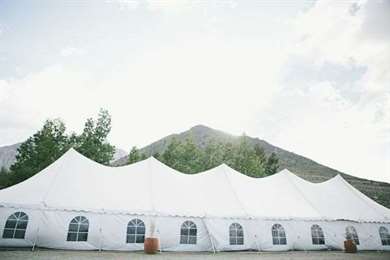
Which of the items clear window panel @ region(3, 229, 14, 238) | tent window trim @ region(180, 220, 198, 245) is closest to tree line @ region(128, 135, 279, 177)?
tent window trim @ region(180, 220, 198, 245)

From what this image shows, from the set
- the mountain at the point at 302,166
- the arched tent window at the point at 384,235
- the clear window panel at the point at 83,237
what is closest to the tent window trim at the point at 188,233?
the clear window panel at the point at 83,237

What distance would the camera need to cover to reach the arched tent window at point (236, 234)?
40.5 feet

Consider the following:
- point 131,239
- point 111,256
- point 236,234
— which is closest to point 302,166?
point 236,234

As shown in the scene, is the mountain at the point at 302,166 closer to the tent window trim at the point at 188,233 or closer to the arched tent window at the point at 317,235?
the arched tent window at the point at 317,235

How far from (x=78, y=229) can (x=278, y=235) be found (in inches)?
359

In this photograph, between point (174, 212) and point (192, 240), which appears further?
point (192, 240)

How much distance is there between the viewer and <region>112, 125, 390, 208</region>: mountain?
49.5 meters

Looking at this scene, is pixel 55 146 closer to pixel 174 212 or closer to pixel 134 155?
pixel 134 155

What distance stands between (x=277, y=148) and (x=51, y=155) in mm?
79224

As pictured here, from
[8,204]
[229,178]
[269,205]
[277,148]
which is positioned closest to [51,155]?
[8,204]

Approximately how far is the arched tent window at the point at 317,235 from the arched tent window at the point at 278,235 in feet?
5.54

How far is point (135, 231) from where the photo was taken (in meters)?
11.4

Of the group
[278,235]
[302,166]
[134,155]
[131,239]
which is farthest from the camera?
[302,166]

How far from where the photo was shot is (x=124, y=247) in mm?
11070
